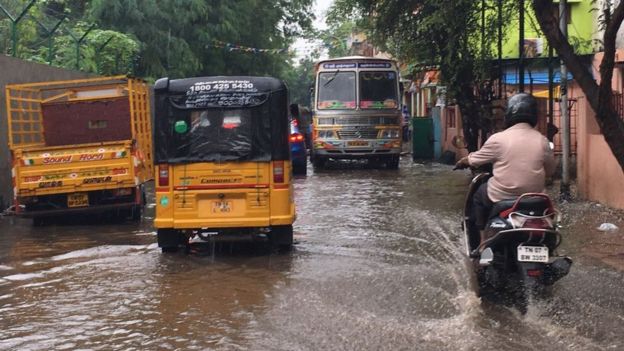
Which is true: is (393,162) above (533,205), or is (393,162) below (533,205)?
below

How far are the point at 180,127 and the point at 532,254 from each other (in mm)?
4801

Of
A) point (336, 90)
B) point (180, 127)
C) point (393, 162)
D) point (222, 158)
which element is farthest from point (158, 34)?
point (222, 158)

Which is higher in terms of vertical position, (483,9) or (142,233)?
(483,9)

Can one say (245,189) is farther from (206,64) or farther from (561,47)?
(206,64)

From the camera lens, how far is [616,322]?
5.86m

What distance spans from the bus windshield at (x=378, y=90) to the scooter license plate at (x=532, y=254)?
1660cm

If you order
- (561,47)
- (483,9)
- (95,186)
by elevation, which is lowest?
(95,186)

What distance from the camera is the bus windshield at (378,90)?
22172mm

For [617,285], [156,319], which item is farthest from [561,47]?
[156,319]

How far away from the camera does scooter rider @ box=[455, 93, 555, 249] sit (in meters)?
6.12

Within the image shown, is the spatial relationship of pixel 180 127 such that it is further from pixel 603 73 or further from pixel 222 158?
pixel 603 73

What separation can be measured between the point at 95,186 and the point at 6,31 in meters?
10.1

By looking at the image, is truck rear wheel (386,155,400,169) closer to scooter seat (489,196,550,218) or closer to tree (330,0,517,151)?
tree (330,0,517,151)

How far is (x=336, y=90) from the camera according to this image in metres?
22.4
